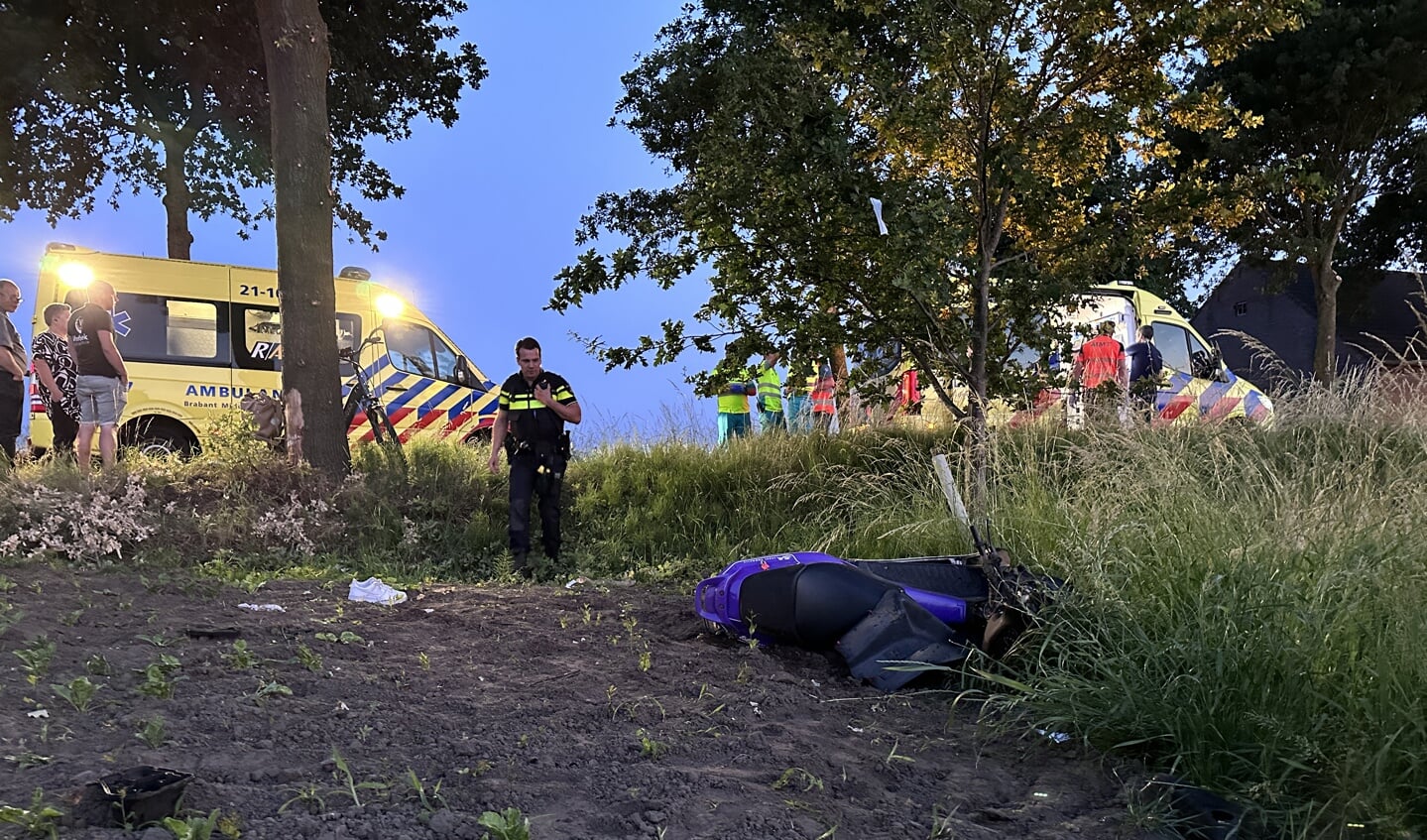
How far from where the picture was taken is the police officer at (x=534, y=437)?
673 cm

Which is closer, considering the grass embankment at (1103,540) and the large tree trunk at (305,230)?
the grass embankment at (1103,540)

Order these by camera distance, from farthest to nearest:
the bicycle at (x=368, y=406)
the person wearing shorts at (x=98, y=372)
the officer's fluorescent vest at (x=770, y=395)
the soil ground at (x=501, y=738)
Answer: the officer's fluorescent vest at (x=770, y=395)
the bicycle at (x=368, y=406)
the person wearing shorts at (x=98, y=372)
the soil ground at (x=501, y=738)

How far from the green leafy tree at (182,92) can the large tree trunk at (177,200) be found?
2 centimetres

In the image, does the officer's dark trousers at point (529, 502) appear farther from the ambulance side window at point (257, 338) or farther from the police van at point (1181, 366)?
the ambulance side window at point (257, 338)

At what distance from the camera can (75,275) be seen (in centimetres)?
1012

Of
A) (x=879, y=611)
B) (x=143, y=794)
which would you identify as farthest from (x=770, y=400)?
(x=143, y=794)

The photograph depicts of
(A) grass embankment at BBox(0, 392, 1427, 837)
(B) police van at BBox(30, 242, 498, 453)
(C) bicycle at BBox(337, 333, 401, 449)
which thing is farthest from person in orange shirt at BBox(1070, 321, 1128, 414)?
(B) police van at BBox(30, 242, 498, 453)

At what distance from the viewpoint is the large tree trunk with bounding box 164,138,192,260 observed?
13.9 metres

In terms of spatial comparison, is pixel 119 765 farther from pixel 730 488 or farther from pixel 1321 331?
pixel 1321 331

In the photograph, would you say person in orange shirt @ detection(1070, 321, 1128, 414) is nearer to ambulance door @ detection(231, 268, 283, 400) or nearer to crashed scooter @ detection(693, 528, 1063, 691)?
crashed scooter @ detection(693, 528, 1063, 691)

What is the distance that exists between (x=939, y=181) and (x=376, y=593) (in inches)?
178

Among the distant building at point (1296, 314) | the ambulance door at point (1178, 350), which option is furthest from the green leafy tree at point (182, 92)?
the distant building at point (1296, 314)

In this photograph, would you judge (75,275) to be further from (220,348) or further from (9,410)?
(9,410)

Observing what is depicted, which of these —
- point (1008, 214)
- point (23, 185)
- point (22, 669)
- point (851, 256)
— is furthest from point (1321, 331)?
point (23, 185)
